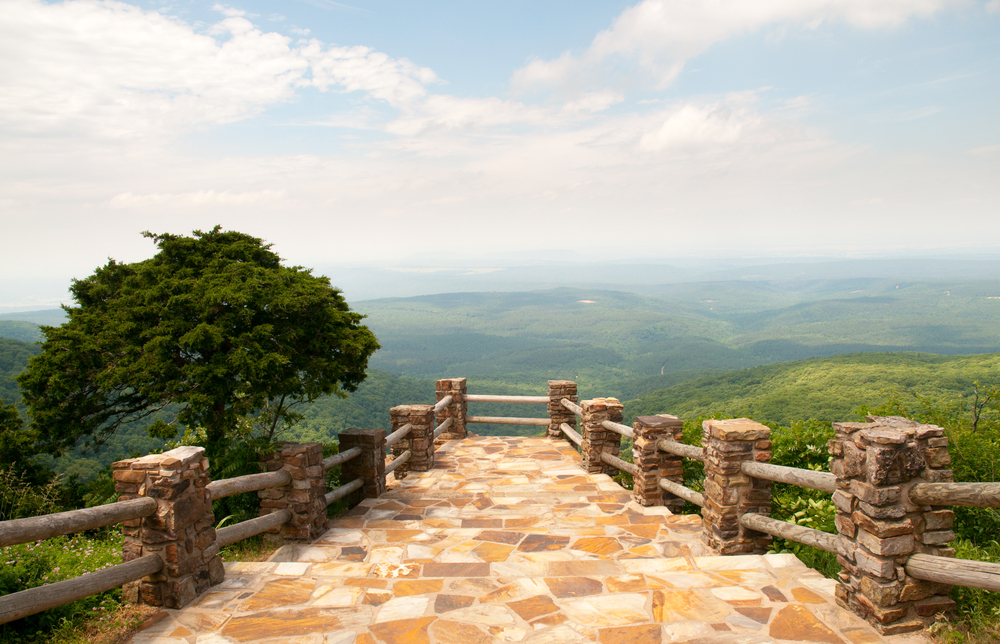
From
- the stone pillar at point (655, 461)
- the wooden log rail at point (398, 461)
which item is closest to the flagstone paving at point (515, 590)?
the stone pillar at point (655, 461)

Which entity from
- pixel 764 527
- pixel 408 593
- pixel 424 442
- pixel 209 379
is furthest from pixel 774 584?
pixel 209 379

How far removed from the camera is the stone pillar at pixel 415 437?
8.57 meters

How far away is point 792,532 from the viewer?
4129 mm

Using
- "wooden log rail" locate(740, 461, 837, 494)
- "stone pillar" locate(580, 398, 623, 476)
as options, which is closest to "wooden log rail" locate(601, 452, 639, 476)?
"stone pillar" locate(580, 398, 623, 476)

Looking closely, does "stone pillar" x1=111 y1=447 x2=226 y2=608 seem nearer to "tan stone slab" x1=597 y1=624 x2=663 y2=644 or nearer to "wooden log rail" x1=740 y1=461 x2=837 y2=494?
"tan stone slab" x1=597 y1=624 x2=663 y2=644

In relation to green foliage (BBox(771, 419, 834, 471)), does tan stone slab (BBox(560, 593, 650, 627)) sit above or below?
below

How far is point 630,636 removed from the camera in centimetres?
319

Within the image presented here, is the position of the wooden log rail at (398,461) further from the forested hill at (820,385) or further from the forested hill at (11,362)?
the forested hill at (11,362)

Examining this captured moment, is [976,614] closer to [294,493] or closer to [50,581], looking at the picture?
[294,493]

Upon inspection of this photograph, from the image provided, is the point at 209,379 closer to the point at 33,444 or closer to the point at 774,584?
the point at 33,444

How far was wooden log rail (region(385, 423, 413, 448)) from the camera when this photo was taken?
7.59m

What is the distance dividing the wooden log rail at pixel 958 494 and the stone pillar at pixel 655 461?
10.4ft

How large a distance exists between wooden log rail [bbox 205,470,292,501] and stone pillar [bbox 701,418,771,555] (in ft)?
13.6

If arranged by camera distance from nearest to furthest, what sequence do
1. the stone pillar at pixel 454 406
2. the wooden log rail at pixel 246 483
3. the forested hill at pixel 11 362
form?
the wooden log rail at pixel 246 483 < the stone pillar at pixel 454 406 < the forested hill at pixel 11 362
